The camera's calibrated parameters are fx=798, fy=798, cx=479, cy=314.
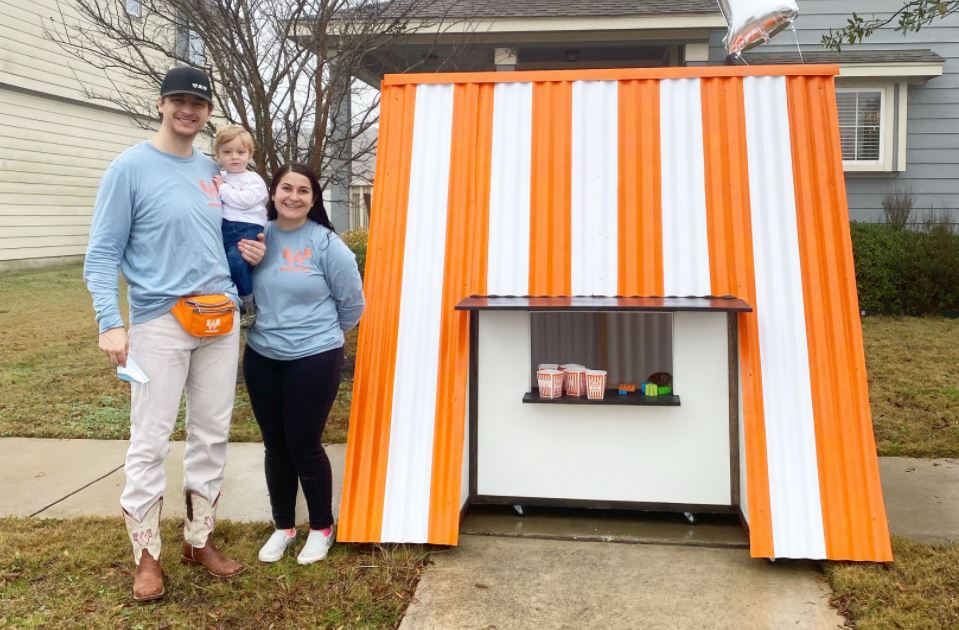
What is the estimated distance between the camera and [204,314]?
3.28m

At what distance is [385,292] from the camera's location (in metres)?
4.21

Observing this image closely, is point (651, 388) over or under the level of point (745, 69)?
under

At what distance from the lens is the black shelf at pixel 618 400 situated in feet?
12.7

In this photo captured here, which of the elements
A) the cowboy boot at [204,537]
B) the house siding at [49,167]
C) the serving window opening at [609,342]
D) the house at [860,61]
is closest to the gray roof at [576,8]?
the house at [860,61]

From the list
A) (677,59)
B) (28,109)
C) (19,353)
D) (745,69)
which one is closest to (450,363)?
(745,69)

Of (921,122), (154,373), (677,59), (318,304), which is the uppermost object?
(677,59)

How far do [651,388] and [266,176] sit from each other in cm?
436

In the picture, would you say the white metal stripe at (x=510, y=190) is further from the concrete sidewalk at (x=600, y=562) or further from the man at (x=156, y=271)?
the man at (x=156, y=271)

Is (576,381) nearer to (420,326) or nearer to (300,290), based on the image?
(420,326)

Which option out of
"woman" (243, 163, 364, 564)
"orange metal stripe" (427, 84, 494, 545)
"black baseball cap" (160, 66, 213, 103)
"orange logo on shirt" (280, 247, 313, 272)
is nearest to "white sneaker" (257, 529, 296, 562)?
"woman" (243, 163, 364, 564)

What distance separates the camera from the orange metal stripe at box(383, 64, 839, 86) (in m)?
4.16

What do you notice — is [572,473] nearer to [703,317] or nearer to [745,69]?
[703,317]

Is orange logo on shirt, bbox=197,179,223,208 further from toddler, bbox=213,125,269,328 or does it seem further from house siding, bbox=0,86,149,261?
house siding, bbox=0,86,149,261

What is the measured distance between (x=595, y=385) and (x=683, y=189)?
44.6 inches
